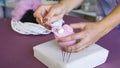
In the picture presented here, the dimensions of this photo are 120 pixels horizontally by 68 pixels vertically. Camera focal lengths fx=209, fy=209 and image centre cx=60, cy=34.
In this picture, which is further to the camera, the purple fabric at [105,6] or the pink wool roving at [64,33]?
the purple fabric at [105,6]

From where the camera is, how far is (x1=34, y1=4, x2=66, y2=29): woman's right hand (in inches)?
33.8

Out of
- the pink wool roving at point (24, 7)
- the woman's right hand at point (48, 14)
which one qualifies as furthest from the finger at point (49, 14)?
the pink wool roving at point (24, 7)

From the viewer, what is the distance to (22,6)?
0.96 m

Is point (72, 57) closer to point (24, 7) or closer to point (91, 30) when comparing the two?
point (91, 30)

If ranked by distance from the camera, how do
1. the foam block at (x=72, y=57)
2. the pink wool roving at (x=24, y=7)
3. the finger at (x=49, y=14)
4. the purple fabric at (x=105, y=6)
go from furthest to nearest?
the purple fabric at (x=105, y=6) → the pink wool roving at (x=24, y=7) → the finger at (x=49, y=14) → the foam block at (x=72, y=57)

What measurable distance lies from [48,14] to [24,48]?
6.9 inches

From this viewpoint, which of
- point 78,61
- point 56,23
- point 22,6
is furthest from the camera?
point 22,6

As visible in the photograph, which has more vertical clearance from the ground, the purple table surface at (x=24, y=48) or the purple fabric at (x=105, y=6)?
the purple fabric at (x=105, y=6)

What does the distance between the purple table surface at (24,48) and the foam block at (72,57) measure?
25mm

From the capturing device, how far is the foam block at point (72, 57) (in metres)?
0.67

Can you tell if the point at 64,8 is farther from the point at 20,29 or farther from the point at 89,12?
the point at 89,12

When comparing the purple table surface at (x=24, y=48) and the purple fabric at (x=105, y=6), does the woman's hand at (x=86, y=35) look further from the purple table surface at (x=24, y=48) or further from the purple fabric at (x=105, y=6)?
the purple fabric at (x=105, y=6)

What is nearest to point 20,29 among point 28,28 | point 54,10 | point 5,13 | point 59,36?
point 28,28

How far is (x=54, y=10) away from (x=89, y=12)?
102 centimetres
